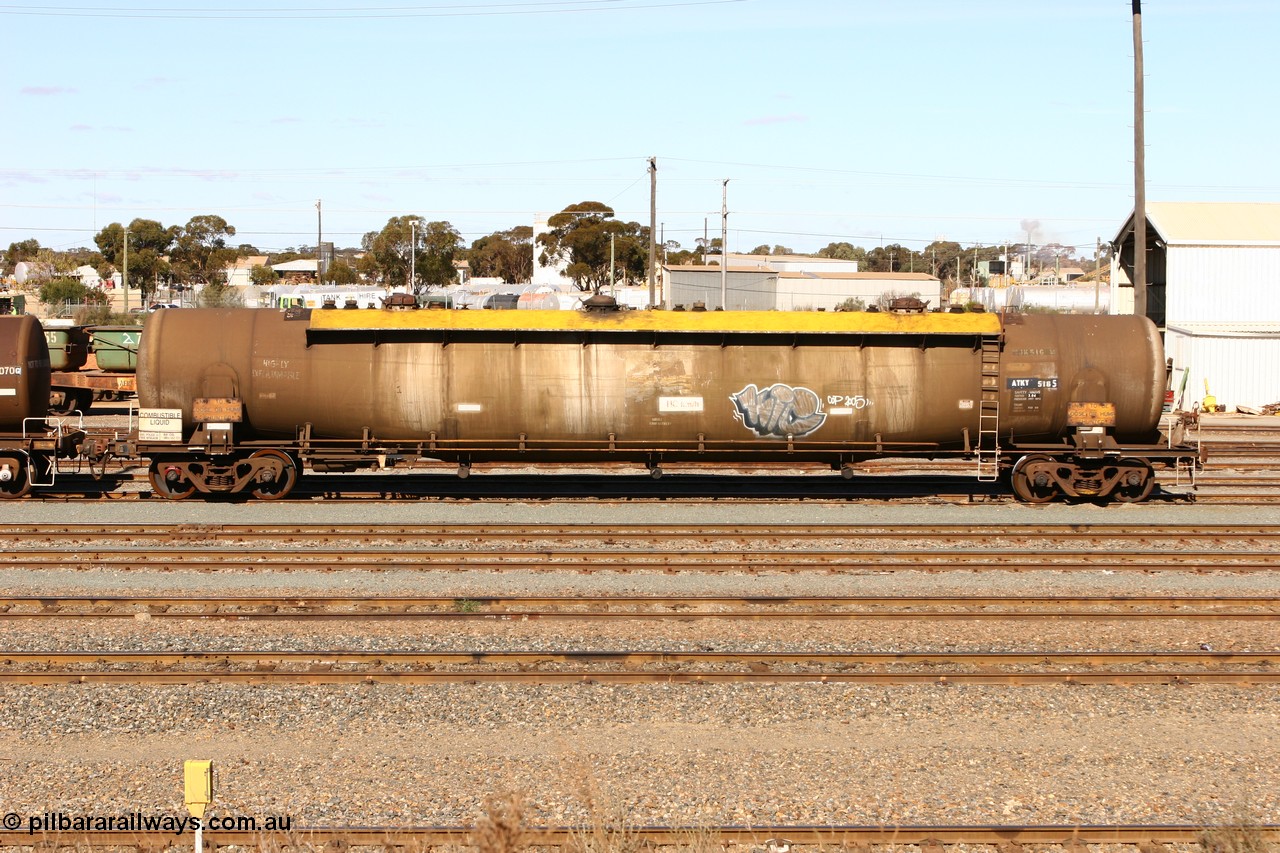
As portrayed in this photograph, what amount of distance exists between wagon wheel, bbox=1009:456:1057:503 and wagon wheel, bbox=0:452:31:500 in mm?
17826

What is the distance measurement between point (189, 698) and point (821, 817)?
Answer: 5795 mm

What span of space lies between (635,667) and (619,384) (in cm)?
860

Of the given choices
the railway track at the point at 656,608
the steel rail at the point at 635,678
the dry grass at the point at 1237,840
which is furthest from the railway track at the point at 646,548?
the dry grass at the point at 1237,840

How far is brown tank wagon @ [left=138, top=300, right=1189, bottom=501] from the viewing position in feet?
60.6

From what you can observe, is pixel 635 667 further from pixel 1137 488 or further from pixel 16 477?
pixel 16 477

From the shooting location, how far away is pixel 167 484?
19000 mm

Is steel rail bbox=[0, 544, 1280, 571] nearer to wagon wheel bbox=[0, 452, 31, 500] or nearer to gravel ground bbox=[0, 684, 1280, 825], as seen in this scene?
gravel ground bbox=[0, 684, 1280, 825]

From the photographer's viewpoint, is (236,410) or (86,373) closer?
(236,410)

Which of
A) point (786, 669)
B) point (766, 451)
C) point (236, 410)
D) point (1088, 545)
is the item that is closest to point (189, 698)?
point (786, 669)

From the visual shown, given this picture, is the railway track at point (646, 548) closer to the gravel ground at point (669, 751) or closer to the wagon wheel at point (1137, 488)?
the wagon wheel at point (1137, 488)

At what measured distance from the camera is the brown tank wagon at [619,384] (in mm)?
18469

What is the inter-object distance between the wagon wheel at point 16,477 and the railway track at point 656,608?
25.7 feet

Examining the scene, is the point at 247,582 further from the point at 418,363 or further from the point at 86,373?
the point at 86,373

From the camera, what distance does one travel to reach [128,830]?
23.5 ft
